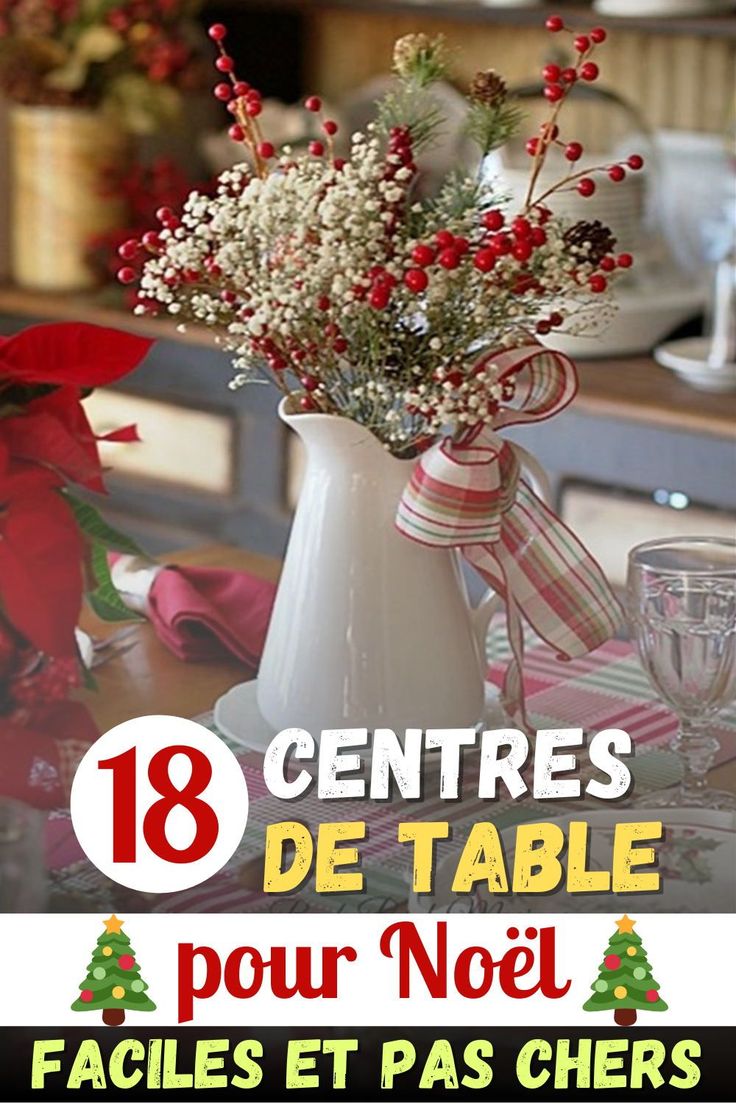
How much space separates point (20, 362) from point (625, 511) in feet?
4.25

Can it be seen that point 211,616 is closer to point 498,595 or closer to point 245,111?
point 498,595

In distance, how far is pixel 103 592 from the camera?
3.70 feet

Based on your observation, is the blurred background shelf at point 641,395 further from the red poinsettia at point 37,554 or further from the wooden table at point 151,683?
the red poinsettia at point 37,554

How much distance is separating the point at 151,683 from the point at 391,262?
366 millimetres

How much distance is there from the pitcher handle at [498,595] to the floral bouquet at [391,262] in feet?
0.20

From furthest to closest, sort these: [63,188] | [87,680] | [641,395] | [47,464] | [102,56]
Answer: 1. [63,188]
2. [102,56]
3. [641,395]
4. [87,680]
5. [47,464]

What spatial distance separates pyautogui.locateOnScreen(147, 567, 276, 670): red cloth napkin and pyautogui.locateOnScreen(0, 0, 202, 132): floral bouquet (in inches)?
61.9

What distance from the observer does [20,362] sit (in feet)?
3.52

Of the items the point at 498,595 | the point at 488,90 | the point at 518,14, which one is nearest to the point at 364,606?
the point at 498,595

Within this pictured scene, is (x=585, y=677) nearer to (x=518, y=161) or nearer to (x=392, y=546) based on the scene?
(x=392, y=546)

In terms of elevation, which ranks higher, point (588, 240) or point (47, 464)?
point (588, 240)

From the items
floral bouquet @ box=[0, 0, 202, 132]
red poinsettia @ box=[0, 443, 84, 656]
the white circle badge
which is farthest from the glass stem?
floral bouquet @ box=[0, 0, 202, 132]

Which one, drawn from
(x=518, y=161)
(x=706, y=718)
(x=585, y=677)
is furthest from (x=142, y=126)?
(x=706, y=718)

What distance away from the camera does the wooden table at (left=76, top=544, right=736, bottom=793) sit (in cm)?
116
